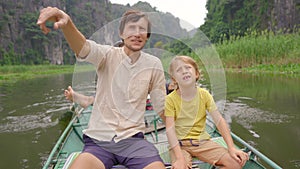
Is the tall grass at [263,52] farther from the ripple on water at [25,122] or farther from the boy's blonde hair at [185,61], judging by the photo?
the boy's blonde hair at [185,61]

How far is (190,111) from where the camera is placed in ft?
6.04

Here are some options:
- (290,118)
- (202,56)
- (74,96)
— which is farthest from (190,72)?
(290,118)

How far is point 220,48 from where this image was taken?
13.3 meters

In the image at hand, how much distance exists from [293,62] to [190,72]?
35.5ft

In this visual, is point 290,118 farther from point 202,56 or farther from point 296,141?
point 202,56

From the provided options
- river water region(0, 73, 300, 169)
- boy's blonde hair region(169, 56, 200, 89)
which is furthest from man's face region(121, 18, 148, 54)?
river water region(0, 73, 300, 169)

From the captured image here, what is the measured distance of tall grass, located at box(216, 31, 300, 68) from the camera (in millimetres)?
11250

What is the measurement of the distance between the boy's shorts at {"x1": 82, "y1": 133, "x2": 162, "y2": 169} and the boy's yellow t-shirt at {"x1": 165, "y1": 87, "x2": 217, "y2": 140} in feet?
1.17

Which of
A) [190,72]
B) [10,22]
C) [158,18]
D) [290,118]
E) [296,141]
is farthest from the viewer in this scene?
[10,22]

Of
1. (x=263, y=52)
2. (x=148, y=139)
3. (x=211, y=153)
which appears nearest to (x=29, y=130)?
(x=148, y=139)

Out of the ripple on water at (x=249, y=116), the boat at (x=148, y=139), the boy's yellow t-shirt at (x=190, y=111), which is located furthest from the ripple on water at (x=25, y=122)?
the boy's yellow t-shirt at (x=190, y=111)

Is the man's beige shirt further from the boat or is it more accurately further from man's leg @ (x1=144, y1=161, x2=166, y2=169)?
the boat

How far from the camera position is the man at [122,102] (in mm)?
1485

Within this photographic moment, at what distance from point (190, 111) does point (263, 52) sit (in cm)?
1143
